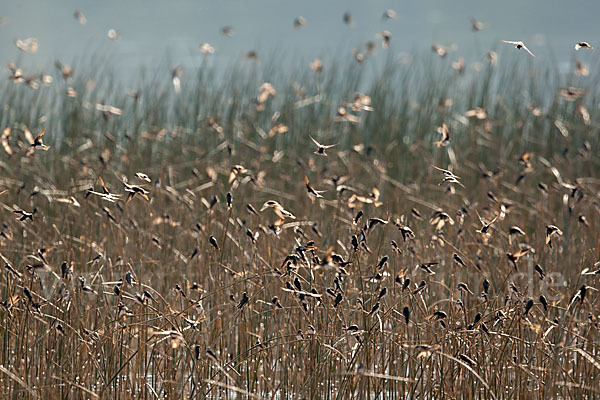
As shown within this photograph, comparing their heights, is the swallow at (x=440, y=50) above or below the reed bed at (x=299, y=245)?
above

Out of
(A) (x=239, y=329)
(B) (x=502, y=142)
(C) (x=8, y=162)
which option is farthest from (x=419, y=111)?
(A) (x=239, y=329)

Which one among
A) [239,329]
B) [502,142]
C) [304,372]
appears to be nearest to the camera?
[304,372]

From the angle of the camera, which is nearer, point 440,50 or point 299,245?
point 299,245

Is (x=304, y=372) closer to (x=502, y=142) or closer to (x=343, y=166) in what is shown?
(x=343, y=166)

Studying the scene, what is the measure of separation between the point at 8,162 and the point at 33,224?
188 centimetres

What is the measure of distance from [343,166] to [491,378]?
367 cm

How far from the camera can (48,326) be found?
8.11 ft

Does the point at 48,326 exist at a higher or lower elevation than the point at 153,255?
higher

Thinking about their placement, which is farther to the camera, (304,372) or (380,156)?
(380,156)

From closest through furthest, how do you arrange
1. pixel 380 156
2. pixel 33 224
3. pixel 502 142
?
pixel 33 224 → pixel 380 156 → pixel 502 142

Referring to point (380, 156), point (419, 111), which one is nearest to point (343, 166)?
point (380, 156)

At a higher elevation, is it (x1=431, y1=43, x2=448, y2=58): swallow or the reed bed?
(x1=431, y1=43, x2=448, y2=58): swallow

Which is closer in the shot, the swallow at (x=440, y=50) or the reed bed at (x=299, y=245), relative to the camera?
the reed bed at (x=299, y=245)

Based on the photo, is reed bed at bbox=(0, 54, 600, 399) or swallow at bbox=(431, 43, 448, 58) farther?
swallow at bbox=(431, 43, 448, 58)
